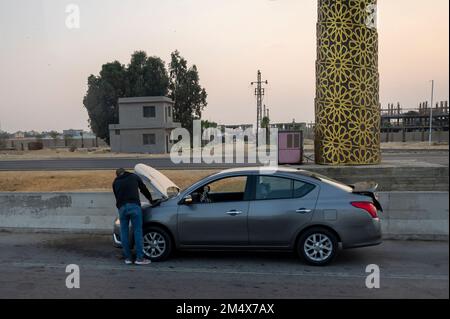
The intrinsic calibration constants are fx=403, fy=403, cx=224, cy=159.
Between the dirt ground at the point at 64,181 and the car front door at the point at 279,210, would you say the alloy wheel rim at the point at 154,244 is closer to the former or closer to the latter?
the car front door at the point at 279,210

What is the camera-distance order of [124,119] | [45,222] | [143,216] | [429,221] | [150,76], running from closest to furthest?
1. [143,216]
2. [429,221]
3. [45,222]
4. [124,119]
5. [150,76]

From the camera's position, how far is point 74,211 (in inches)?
353

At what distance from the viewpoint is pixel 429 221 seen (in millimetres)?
7602

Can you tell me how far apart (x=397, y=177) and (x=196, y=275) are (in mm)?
10837

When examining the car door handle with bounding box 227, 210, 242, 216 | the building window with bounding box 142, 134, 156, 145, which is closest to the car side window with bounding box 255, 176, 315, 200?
the car door handle with bounding box 227, 210, 242, 216

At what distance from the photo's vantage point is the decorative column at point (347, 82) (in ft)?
45.5

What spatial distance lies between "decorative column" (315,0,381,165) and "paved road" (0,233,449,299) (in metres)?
7.48

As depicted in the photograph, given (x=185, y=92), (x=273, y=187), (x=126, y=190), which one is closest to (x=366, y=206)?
(x=273, y=187)

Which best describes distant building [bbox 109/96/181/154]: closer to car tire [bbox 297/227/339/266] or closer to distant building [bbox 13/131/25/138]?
car tire [bbox 297/227/339/266]

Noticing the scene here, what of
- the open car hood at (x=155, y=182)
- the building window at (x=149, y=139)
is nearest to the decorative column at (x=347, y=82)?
the open car hood at (x=155, y=182)

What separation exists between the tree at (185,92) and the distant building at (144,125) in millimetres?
9618

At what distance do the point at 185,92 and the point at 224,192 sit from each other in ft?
169
